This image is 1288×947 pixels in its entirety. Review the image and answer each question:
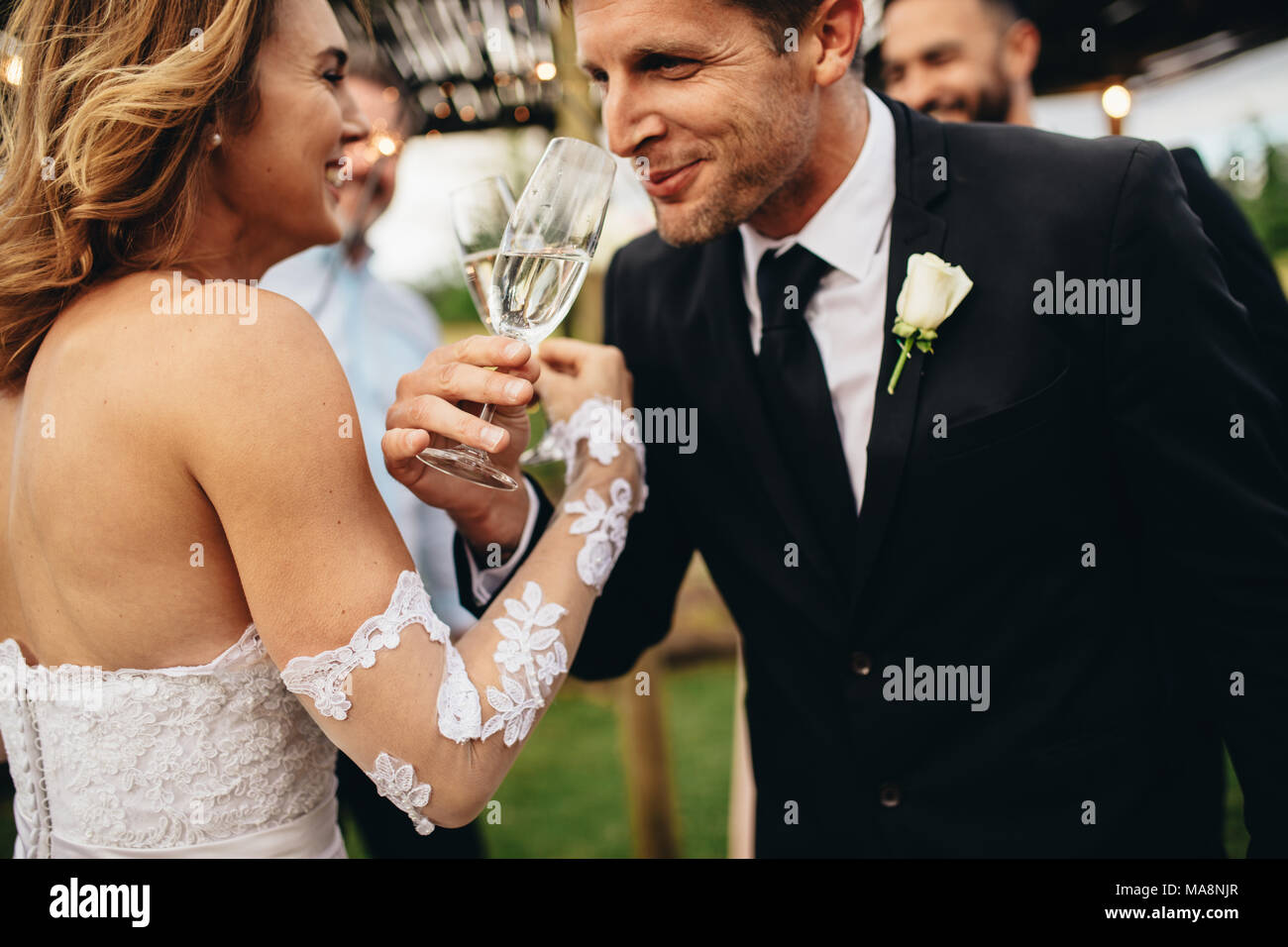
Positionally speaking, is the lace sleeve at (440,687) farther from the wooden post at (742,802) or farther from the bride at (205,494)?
the wooden post at (742,802)

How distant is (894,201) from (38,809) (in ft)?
6.69

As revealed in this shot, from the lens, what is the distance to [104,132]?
1448mm

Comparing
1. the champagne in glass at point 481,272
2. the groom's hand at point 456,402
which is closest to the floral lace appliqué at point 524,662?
the groom's hand at point 456,402

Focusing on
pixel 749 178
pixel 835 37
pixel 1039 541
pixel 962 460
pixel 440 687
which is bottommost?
pixel 440 687

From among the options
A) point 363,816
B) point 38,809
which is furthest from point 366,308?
point 38,809

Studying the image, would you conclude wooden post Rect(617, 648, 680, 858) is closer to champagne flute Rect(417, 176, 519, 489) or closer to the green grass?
the green grass

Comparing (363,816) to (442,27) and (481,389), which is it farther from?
(442,27)

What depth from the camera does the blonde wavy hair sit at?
1.47 m

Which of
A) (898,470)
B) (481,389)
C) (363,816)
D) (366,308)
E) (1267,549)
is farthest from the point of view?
(366,308)

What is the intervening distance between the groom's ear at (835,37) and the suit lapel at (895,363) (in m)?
0.21

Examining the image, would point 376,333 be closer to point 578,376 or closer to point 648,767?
point 578,376

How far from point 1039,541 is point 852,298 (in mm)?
624

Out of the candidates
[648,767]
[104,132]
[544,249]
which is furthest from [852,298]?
[648,767]

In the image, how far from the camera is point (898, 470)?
1.77m
